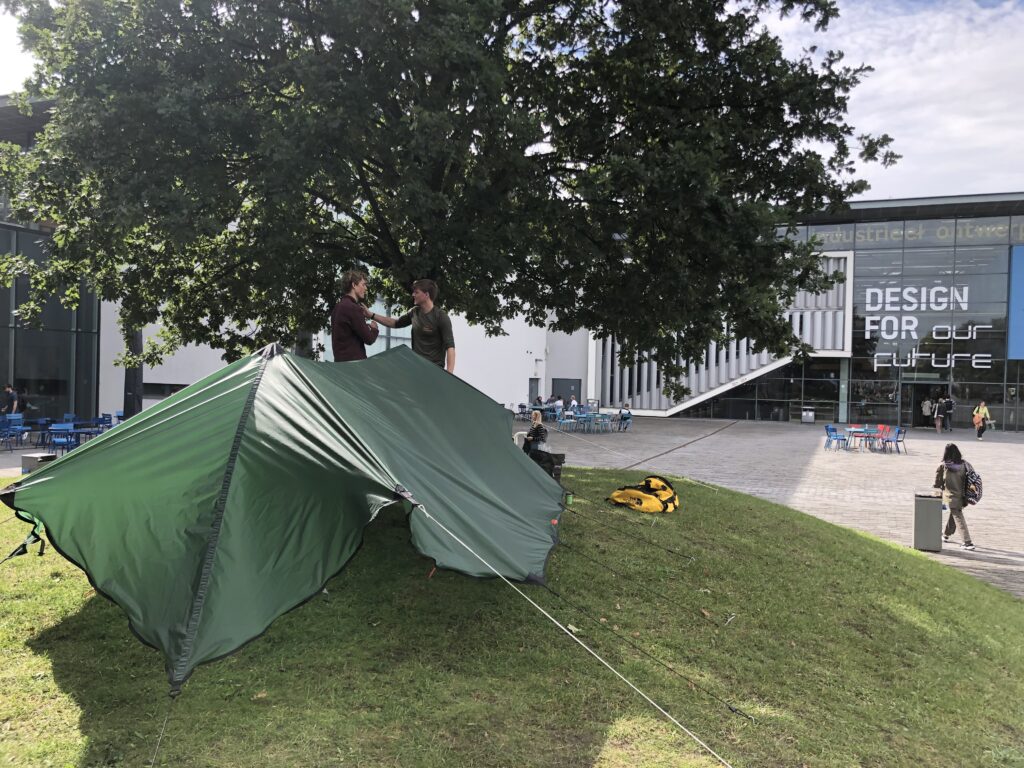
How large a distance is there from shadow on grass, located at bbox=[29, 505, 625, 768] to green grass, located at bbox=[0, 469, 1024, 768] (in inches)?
0.6

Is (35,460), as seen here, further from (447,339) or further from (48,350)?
(48,350)

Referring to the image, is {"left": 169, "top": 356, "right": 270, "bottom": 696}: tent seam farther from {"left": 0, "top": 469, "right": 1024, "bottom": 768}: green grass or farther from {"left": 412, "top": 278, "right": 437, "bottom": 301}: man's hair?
{"left": 412, "top": 278, "right": 437, "bottom": 301}: man's hair

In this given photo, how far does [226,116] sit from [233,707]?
19.2 ft

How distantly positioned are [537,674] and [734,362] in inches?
1493

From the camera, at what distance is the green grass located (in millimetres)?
3982

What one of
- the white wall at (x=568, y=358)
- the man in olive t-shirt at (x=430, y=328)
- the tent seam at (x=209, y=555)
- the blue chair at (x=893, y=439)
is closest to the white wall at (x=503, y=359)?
the white wall at (x=568, y=358)

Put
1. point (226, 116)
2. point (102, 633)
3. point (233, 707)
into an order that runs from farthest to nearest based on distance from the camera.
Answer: point (226, 116) → point (102, 633) → point (233, 707)

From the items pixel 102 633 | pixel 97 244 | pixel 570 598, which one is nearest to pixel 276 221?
pixel 97 244

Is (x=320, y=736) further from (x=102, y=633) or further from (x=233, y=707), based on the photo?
(x=102, y=633)

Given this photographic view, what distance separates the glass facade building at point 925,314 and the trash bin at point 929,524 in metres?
28.7

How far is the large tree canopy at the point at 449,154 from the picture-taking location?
292 inches

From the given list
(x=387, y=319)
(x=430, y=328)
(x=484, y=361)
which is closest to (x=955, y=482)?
(x=430, y=328)

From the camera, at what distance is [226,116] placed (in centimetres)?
743

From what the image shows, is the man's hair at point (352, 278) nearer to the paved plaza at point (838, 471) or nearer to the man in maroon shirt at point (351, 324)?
the man in maroon shirt at point (351, 324)
